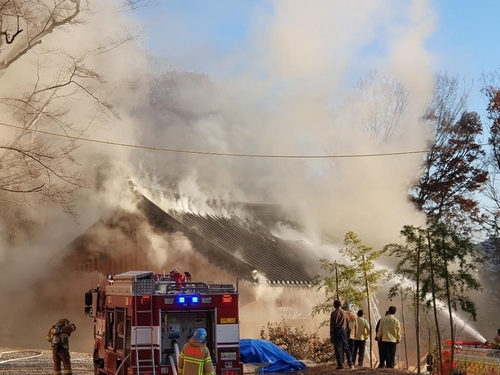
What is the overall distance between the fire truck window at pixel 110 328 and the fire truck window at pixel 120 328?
0.28 m

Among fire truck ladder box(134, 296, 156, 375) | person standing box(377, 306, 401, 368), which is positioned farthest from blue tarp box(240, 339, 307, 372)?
fire truck ladder box(134, 296, 156, 375)

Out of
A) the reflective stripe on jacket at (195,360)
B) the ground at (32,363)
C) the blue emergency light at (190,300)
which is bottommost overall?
the ground at (32,363)

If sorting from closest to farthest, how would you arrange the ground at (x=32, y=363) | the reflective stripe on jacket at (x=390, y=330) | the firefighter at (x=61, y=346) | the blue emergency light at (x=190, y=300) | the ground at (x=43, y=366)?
1. the blue emergency light at (x=190, y=300)
2. the ground at (x=43, y=366)
3. the firefighter at (x=61, y=346)
4. the reflective stripe on jacket at (x=390, y=330)
5. the ground at (x=32, y=363)

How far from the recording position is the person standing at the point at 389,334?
551 inches

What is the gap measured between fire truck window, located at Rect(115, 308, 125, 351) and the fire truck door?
2.50 ft

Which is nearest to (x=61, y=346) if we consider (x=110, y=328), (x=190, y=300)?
Result: (x=110, y=328)

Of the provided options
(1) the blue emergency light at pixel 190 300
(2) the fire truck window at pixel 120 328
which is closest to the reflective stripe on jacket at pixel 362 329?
(1) the blue emergency light at pixel 190 300

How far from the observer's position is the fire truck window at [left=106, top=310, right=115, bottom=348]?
1171 cm

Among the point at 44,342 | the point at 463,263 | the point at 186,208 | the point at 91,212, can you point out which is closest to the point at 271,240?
the point at 186,208

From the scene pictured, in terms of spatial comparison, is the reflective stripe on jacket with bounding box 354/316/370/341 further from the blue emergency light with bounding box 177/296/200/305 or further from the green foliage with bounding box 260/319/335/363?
the blue emergency light with bounding box 177/296/200/305

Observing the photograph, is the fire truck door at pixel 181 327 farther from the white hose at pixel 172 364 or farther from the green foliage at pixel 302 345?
the green foliage at pixel 302 345

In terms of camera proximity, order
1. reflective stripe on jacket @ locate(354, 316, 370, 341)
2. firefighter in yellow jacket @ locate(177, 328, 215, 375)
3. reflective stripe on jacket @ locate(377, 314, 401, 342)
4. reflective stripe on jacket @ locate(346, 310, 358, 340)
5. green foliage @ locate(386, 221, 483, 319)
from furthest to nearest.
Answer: reflective stripe on jacket @ locate(346, 310, 358, 340), reflective stripe on jacket @ locate(354, 316, 370, 341), reflective stripe on jacket @ locate(377, 314, 401, 342), green foliage @ locate(386, 221, 483, 319), firefighter in yellow jacket @ locate(177, 328, 215, 375)

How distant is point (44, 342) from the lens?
22750 millimetres

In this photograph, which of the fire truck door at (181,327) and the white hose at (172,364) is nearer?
the white hose at (172,364)
